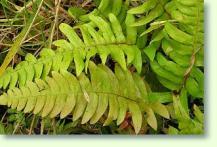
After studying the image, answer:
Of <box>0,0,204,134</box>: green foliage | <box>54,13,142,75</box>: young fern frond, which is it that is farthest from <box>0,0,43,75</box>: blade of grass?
<box>54,13,142,75</box>: young fern frond

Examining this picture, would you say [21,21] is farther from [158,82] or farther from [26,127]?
[158,82]

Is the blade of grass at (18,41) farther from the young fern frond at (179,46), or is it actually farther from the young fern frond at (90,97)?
the young fern frond at (179,46)

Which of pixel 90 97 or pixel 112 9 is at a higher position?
pixel 112 9

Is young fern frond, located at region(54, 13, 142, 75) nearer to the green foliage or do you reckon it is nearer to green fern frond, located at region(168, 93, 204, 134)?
the green foliage

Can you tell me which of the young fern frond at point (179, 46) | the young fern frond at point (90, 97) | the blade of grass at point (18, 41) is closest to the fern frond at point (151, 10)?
the young fern frond at point (179, 46)

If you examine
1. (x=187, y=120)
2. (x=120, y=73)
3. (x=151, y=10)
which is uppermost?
(x=151, y=10)

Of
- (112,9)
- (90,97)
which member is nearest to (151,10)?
(112,9)

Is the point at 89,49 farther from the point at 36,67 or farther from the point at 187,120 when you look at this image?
the point at 187,120
